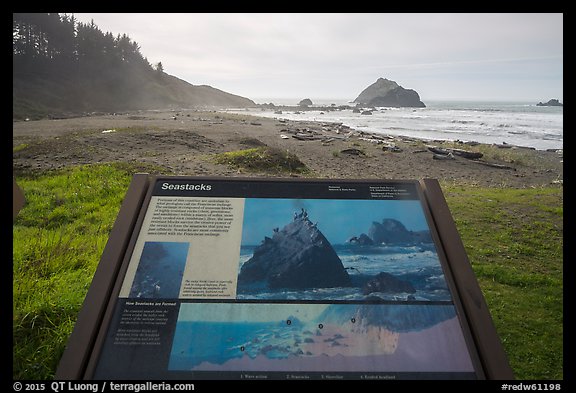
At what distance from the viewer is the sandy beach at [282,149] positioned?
419 inches

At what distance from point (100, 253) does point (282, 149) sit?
8.53m

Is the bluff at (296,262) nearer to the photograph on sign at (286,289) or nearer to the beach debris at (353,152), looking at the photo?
the photograph on sign at (286,289)

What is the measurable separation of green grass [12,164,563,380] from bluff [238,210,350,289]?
1986mm

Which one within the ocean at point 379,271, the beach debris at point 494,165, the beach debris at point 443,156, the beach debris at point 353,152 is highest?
the beach debris at point 353,152

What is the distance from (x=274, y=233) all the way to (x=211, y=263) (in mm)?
505

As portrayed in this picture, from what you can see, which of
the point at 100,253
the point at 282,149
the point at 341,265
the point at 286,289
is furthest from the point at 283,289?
the point at 282,149

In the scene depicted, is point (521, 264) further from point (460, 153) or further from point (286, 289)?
point (460, 153)

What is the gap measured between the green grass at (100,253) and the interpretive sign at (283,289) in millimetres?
1378

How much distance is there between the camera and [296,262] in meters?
2.85

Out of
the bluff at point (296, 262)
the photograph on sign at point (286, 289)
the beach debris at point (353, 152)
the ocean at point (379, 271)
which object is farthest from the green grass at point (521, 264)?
the beach debris at point (353, 152)

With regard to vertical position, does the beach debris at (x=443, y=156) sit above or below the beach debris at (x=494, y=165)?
above

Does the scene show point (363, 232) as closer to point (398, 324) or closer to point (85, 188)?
point (398, 324)

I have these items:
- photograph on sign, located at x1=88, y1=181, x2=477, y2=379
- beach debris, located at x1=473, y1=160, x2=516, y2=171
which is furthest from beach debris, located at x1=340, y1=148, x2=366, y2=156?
photograph on sign, located at x1=88, y1=181, x2=477, y2=379

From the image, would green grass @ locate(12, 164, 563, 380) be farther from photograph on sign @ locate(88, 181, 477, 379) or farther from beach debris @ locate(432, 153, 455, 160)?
beach debris @ locate(432, 153, 455, 160)
